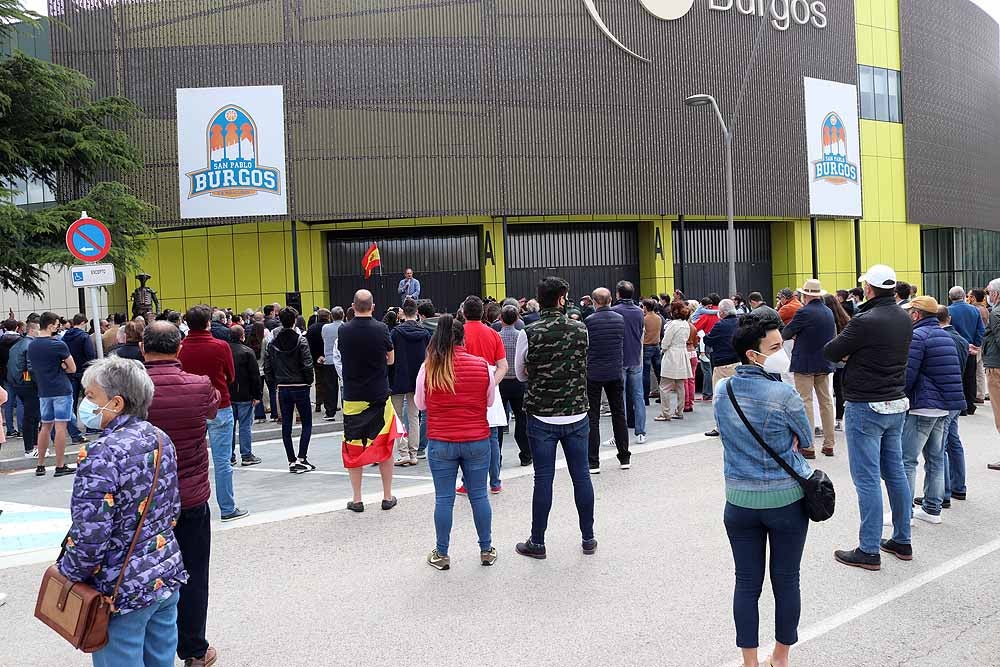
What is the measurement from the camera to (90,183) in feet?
81.1

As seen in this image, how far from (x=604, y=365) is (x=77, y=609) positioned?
6.86 m

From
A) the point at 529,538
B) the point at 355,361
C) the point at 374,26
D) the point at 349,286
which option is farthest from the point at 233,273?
the point at 529,538

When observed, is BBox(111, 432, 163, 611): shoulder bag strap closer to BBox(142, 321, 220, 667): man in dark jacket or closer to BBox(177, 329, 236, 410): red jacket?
BBox(142, 321, 220, 667): man in dark jacket

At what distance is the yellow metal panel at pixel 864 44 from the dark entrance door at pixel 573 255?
39.8 ft

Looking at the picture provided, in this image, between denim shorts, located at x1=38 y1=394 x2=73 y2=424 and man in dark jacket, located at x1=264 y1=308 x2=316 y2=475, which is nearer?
man in dark jacket, located at x1=264 y1=308 x2=316 y2=475

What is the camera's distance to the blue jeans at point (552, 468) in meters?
6.63

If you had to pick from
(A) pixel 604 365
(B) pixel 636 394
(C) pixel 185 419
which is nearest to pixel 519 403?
(A) pixel 604 365

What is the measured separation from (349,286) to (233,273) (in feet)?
12.6

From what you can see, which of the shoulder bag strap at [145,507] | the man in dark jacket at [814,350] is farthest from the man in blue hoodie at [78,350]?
the shoulder bag strap at [145,507]

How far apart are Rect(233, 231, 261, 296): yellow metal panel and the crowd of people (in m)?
15.3

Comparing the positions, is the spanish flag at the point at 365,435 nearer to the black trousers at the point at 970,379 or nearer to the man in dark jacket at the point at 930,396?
the man in dark jacket at the point at 930,396

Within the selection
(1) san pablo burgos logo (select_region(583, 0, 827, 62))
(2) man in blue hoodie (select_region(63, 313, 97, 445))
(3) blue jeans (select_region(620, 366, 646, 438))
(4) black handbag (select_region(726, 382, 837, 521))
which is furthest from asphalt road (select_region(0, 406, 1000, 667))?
(1) san pablo burgos logo (select_region(583, 0, 827, 62))

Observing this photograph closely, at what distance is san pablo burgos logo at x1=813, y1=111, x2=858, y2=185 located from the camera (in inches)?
1254

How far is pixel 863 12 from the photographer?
113ft
